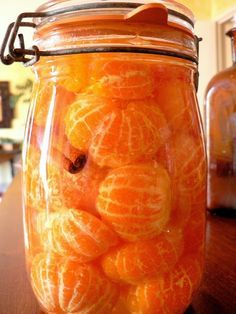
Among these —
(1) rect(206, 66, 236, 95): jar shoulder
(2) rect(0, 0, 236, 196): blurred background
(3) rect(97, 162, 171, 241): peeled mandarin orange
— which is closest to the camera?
(3) rect(97, 162, 171, 241): peeled mandarin orange

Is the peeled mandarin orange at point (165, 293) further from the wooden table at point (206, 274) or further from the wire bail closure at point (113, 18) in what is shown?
the wire bail closure at point (113, 18)

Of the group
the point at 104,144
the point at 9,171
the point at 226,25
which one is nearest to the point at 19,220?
the point at 104,144

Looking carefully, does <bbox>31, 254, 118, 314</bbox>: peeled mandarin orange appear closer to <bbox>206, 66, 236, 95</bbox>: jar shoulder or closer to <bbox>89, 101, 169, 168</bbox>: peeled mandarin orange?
<bbox>89, 101, 169, 168</bbox>: peeled mandarin orange

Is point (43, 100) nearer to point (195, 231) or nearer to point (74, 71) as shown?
point (74, 71)

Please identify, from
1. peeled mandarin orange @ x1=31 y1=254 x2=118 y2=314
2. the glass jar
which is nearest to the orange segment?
peeled mandarin orange @ x1=31 y1=254 x2=118 y2=314

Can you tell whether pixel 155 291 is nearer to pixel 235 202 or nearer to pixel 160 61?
pixel 160 61

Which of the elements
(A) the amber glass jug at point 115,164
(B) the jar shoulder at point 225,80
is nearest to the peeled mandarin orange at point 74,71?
(A) the amber glass jug at point 115,164

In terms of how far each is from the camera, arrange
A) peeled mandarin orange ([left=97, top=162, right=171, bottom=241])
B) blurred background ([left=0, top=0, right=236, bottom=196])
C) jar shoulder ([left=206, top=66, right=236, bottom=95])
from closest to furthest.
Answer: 1. peeled mandarin orange ([left=97, top=162, right=171, bottom=241])
2. jar shoulder ([left=206, top=66, right=236, bottom=95])
3. blurred background ([left=0, top=0, right=236, bottom=196])

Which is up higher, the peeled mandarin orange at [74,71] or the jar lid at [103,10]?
the jar lid at [103,10]
